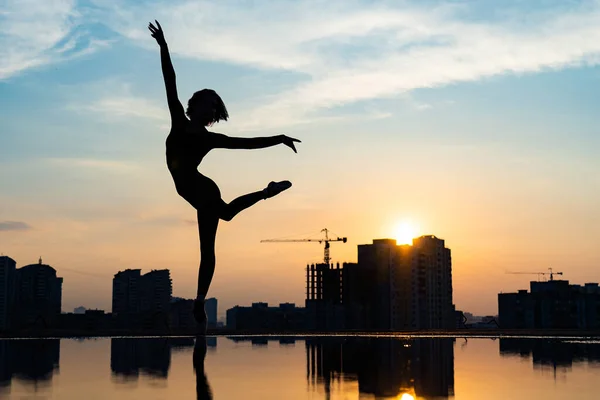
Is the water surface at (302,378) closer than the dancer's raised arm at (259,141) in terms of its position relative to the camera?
No

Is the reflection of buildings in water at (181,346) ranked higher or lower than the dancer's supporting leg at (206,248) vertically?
lower

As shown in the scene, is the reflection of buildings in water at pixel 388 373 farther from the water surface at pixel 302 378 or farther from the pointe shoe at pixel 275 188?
the pointe shoe at pixel 275 188

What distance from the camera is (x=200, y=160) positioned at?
13555 mm

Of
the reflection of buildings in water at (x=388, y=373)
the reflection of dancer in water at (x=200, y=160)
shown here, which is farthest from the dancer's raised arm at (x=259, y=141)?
the reflection of buildings in water at (x=388, y=373)

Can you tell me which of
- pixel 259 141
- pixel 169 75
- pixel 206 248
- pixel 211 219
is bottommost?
pixel 206 248

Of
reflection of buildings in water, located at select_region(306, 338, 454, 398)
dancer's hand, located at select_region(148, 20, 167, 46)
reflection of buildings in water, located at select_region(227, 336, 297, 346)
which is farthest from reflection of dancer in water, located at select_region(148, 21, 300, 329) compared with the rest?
reflection of buildings in water, located at select_region(227, 336, 297, 346)

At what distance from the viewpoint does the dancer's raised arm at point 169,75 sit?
13422 millimetres

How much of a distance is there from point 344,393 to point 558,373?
7.93 meters

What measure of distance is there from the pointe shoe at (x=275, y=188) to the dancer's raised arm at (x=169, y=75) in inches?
80.9

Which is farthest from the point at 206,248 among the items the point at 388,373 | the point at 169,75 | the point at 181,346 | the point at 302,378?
the point at 181,346

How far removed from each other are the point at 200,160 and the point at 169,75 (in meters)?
1.65

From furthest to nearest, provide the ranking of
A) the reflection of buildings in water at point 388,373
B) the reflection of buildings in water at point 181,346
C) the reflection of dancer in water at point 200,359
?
1. the reflection of buildings in water at point 181,346
2. the reflection of buildings in water at point 388,373
3. the reflection of dancer in water at point 200,359

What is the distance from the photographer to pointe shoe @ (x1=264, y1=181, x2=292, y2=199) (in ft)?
44.3

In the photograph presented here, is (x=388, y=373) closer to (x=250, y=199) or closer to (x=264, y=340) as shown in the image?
(x=250, y=199)
